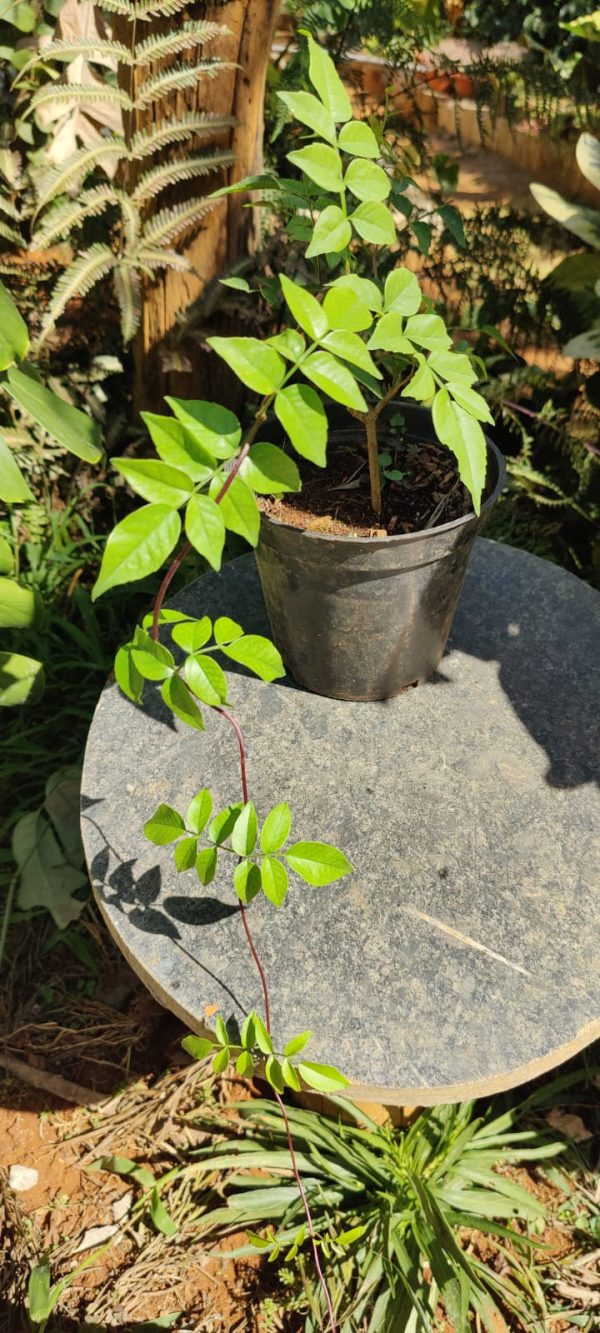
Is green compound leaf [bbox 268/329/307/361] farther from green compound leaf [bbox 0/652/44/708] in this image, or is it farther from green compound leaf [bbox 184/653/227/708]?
green compound leaf [bbox 0/652/44/708]

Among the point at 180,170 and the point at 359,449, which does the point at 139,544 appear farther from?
the point at 180,170

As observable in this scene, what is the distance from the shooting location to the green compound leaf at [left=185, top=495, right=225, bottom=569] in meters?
0.85

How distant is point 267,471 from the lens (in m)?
0.93

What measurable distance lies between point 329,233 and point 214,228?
0.99 metres

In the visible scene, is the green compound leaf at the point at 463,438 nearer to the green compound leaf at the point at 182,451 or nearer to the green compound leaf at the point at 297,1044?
the green compound leaf at the point at 182,451

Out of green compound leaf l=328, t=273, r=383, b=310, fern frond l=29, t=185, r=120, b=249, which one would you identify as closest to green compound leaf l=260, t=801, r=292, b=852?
green compound leaf l=328, t=273, r=383, b=310

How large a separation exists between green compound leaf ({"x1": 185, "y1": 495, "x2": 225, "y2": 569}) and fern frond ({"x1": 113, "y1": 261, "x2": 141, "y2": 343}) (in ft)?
3.80

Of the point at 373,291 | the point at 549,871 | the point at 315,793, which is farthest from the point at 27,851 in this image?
the point at 373,291

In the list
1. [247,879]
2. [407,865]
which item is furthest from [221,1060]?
[407,865]

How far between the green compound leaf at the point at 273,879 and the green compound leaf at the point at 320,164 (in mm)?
784

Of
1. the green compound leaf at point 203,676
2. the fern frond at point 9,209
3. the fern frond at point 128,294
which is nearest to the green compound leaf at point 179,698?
the green compound leaf at point 203,676

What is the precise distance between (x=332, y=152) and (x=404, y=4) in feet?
4.47

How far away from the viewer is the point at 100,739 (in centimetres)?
145

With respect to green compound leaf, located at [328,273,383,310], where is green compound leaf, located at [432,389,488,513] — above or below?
below
